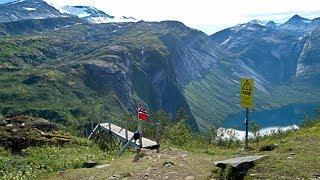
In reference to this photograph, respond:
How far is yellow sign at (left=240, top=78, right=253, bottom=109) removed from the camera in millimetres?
25948

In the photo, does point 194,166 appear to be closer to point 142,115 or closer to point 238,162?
point 238,162

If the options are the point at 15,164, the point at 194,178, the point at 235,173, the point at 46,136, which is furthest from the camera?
the point at 46,136

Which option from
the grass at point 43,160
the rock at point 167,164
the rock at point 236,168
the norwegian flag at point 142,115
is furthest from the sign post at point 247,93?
the grass at point 43,160

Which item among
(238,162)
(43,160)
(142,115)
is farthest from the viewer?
(142,115)

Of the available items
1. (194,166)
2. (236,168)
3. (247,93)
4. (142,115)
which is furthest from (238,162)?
(142,115)

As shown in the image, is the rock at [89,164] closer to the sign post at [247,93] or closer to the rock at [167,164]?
the rock at [167,164]

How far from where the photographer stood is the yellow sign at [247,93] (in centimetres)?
2595

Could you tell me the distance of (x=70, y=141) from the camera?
37531 millimetres

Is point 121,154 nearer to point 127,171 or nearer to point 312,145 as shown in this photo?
point 127,171

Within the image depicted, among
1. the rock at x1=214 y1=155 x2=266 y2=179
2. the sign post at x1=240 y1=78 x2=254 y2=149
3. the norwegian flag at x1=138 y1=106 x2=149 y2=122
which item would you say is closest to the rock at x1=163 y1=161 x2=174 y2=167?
the rock at x1=214 y1=155 x2=266 y2=179

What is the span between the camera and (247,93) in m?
26.1

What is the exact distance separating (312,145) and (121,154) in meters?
13.5

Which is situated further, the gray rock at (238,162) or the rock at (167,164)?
the rock at (167,164)

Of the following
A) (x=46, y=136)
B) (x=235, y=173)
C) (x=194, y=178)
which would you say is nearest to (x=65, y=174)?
(x=194, y=178)
